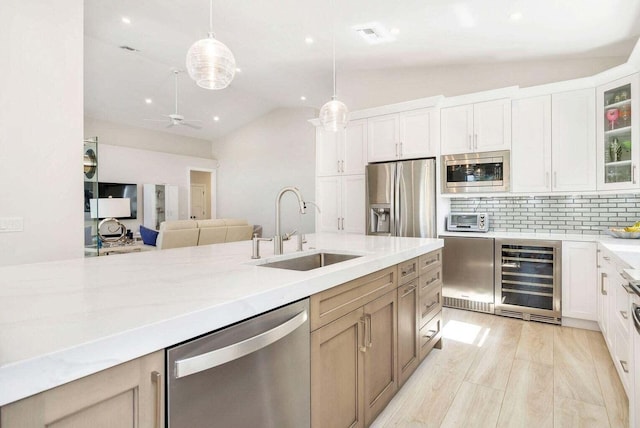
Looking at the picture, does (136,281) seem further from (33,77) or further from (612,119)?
(612,119)

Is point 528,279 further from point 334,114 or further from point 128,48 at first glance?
point 128,48

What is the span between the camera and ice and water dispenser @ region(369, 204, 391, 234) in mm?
4238

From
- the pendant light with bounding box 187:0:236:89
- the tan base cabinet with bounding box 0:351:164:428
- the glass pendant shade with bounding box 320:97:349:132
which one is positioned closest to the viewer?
the tan base cabinet with bounding box 0:351:164:428

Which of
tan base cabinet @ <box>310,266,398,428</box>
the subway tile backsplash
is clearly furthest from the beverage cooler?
tan base cabinet @ <box>310,266,398,428</box>

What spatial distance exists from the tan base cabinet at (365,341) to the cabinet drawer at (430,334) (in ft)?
0.07

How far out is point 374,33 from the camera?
3650mm

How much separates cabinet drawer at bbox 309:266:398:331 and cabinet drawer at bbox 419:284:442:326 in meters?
0.57

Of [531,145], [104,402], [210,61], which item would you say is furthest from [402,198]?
[104,402]

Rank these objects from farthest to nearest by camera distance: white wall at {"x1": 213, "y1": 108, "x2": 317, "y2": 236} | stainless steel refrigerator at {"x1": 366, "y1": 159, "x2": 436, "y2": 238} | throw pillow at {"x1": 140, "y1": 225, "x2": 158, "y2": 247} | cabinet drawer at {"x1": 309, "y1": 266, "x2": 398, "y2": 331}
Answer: white wall at {"x1": 213, "y1": 108, "x2": 317, "y2": 236}, throw pillow at {"x1": 140, "y1": 225, "x2": 158, "y2": 247}, stainless steel refrigerator at {"x1": 366, "y1": 159, "x2": 436, "y2": 238}, cabinet drawer at {"x1": 309, "y1": 266, "x2": 398, "y2": 331}

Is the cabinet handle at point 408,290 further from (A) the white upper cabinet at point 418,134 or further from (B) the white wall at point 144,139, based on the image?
(B) the white wall at point 144,139

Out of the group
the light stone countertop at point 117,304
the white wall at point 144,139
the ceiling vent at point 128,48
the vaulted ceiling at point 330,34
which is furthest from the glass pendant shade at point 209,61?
the white wall at point 144,139

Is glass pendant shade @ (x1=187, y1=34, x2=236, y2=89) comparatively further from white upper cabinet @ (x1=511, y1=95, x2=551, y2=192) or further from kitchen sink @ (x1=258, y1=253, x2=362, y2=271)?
white upper cabinet @ (x1=511, y1=95, x2=551, y2=192)

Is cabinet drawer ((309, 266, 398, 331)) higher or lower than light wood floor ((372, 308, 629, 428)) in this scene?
higher

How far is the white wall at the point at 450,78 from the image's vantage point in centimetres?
Answer: 385
